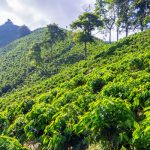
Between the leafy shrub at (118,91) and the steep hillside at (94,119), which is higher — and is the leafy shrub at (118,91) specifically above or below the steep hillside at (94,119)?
above

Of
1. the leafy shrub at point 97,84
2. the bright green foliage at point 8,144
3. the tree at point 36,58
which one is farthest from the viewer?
the tree at point 36,58

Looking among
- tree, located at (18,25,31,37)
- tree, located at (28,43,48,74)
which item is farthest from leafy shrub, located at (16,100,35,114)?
tree, located at (18,25,31,37)

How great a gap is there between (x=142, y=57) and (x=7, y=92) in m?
32.7

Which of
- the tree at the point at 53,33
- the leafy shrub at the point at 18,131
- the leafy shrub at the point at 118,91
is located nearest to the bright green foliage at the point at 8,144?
the leafy shrub at the point at 18,131

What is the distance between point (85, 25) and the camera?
59156 millimetres

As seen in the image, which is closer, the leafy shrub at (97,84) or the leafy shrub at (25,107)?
the leafy shrub at (25,107)

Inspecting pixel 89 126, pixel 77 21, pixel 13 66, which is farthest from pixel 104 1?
pixel 89 126

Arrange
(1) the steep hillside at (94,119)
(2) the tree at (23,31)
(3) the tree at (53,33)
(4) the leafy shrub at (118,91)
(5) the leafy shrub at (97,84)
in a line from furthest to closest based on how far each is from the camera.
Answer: (2) the tree at (23,31)
(3) the tree at (53,33)
(5) the leafy shrub at (97,84)
(4) the leafy shrub at (118,91)
(1) the steep hillside at (94,119)

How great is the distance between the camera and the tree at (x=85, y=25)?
57719mm

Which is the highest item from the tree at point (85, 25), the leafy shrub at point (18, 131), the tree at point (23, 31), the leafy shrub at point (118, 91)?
the tree at point (23, 31)

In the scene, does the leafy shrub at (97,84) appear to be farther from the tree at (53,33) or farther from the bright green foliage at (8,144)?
the tree at (53,33)

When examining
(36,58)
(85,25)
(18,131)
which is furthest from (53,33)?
(18,131)

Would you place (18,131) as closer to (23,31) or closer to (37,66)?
(37,66)

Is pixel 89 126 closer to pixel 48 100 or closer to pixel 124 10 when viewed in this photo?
pixel 48 100
